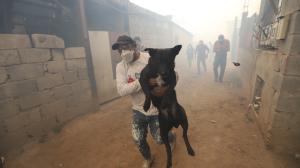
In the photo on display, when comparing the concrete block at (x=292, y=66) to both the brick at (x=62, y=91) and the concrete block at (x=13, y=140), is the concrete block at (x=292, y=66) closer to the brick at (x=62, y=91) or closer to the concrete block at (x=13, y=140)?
the brick at (x=62, y=91)

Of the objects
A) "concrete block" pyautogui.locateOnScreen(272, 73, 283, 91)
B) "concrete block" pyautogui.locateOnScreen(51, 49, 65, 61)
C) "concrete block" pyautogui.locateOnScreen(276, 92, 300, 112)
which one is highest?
"concrete block" pyautogui.locateOnScreen(51, 49, 65, 61)

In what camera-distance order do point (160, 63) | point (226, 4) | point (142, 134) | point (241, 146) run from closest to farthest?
point (160, 63) → point (142, 134) → point (241, 146) → point (226, 4)

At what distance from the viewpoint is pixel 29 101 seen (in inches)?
170

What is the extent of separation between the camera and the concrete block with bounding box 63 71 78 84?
17.5 feet

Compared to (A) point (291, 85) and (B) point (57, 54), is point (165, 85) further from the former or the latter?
(B) point (57, 54)

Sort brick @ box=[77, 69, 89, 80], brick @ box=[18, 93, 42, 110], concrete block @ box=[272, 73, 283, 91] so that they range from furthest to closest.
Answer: brick @ box=[77, 69, 89, 80]
brick @ box=[18, 93, 42, 110]
concrete block @ box=[272, 73, 283, 91]

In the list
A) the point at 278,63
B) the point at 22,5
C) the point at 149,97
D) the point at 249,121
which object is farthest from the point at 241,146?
the point at 22,5

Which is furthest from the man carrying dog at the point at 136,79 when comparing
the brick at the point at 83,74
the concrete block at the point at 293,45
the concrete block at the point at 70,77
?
the brick at the point at 83,74

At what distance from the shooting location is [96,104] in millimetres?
6410

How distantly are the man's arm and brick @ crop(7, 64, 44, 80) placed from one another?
111 inches

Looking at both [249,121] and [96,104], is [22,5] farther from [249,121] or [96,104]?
[249,121]

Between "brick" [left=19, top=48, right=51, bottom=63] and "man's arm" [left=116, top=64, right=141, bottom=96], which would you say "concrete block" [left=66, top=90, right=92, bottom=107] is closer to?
"brick" [left=19, top=48, right=51, bottom=63]

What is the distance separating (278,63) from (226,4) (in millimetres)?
99394

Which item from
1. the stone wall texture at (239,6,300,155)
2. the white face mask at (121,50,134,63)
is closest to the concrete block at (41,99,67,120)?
the white face mask at (121,50,134,63)
